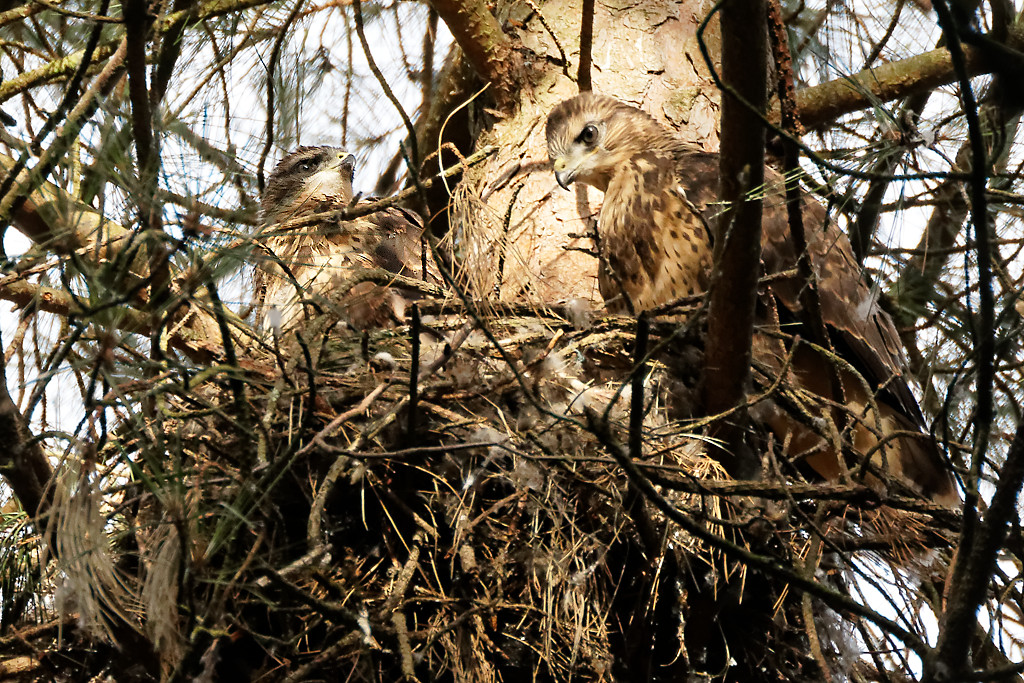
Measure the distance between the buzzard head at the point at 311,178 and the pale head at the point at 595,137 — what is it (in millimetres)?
1418

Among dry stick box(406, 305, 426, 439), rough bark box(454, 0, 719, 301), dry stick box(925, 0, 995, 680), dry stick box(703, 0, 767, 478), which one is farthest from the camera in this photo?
rough bark box(454, 0, 719, 301)

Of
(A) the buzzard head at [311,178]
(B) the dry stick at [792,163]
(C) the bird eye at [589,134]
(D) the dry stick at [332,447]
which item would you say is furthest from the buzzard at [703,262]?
(A) the buzzard head at [311,178]

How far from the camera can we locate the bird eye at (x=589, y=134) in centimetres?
397

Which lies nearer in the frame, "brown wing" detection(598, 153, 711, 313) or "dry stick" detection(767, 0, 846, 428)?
"dry stick" detection(767, 0, 846, 428)

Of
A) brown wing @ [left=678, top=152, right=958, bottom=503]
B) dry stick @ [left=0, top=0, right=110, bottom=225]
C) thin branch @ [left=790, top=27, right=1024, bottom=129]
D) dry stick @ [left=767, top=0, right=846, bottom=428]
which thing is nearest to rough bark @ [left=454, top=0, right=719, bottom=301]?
thin branch @ [left=790, top=27, right=1024, bottom=129]

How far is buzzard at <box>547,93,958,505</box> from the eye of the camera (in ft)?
11.9

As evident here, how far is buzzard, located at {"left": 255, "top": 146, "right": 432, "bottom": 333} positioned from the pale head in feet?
2.52

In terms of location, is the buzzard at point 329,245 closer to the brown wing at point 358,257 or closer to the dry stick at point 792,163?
the brown wing at point 358,257

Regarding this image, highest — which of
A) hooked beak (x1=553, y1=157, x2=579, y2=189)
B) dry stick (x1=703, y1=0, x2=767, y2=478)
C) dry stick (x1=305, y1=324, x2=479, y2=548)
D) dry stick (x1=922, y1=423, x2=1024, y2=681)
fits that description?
hooked beak (x1=553, y1=157, x2=579, y2=189)

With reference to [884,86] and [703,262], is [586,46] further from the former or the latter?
[884,86]

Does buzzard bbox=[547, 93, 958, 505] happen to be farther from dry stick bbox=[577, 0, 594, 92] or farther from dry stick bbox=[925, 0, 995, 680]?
dry stick bbox=[925, 0, 995, 680]

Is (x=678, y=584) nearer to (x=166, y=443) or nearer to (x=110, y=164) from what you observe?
(x=166, y=443)

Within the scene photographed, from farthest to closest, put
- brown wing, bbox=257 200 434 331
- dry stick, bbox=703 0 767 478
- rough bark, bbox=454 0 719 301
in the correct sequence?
1. rough bark, bbox=454 0 719 301
2. brown wing, bbox=257 200 434 331
3. dry stick, bbox=703 0 767 478

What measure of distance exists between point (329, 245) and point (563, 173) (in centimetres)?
114
